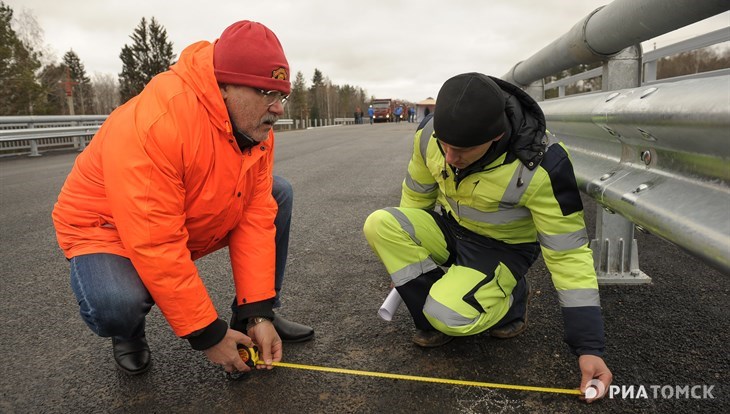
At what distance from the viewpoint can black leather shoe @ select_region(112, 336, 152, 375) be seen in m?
2.15

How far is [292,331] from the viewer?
7.93ft

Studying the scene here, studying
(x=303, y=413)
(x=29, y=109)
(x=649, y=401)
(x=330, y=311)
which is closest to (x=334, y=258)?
(x=330, y=311)

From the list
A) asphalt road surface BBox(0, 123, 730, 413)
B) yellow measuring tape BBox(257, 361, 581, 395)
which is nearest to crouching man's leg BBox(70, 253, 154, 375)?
asphalt road surface BBox(0, 123, 730, 413)

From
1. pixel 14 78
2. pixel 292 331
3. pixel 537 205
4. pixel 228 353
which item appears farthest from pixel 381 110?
pixel 228 353

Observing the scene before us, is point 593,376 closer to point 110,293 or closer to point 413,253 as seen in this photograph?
point 413,253

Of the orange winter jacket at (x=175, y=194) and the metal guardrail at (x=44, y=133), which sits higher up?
the metal guardrail at (x=44, y=133)

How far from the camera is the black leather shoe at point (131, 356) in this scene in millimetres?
2150

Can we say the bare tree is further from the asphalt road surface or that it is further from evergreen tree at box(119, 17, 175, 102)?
the asphalt road surface

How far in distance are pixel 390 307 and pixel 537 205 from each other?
A: 86cm

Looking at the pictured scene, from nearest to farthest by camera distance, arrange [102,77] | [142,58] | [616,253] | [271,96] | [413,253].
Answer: [271,96], [413,253], [616,253], [142,58], [102,77]

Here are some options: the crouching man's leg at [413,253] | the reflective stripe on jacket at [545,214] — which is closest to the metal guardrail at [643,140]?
the reflective stripe on jacket at [545,214]

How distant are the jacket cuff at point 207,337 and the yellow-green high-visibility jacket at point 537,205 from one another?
1.25 m

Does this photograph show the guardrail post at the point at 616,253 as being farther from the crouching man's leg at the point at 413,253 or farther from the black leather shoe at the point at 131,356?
the black leather shoe at the point at 131,356

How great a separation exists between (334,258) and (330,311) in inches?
37.1
